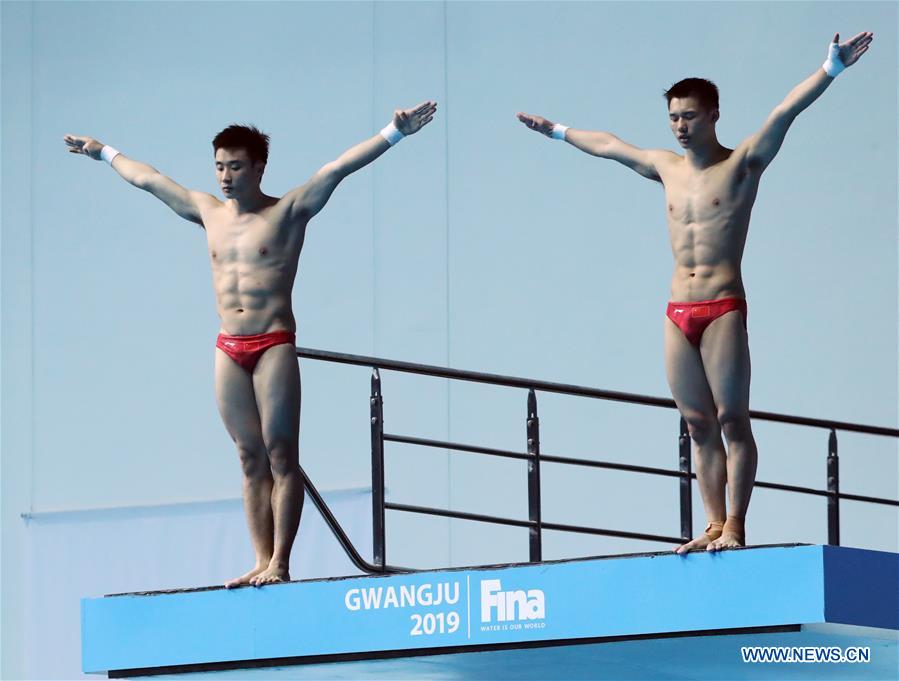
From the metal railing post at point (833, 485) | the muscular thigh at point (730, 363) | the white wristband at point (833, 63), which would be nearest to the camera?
the white wristband at point (833, 63)

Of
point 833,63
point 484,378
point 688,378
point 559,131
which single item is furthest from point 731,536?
point 484,378

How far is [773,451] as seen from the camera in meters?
11.0

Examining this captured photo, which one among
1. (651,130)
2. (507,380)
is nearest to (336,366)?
(651,130)

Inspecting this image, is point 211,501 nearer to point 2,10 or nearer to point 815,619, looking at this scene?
point 2,10

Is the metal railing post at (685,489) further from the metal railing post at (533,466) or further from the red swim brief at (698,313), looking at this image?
the red swim brief at (698,313)

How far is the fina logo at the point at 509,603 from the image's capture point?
630cm

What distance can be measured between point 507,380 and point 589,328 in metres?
3.89

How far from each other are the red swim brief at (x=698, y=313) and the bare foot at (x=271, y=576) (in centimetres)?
187

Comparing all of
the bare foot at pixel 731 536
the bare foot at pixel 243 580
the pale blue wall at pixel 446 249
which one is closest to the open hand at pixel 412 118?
the bare foot at pixel 243 580

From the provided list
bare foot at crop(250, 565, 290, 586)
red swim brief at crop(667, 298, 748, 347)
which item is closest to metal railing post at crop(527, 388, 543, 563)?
bare foot at crop(250, 565, 290, 586)

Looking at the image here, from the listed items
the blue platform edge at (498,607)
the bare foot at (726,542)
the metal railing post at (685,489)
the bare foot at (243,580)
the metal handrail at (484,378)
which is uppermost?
the metal handrail at (484,378)

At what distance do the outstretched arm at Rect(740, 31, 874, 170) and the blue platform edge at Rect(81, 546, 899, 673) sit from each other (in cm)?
145

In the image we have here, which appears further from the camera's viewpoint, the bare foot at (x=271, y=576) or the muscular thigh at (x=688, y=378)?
the bare foot at (x=271, y=576)

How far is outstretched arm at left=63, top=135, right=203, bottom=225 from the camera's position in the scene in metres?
7.31
